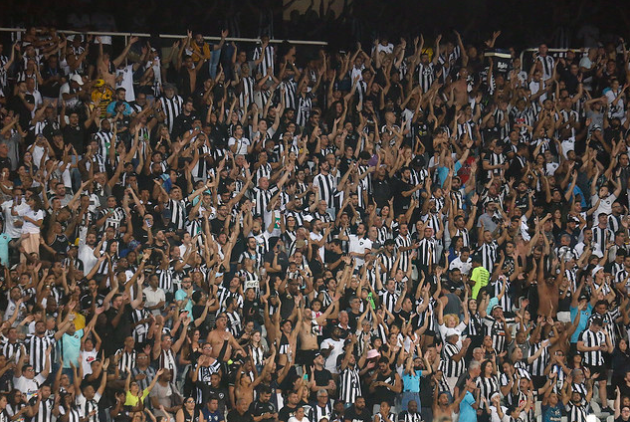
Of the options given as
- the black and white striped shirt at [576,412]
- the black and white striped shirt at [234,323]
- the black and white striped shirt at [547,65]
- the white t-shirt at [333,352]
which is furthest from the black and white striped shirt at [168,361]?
the black and white striped shirt at [547,65]

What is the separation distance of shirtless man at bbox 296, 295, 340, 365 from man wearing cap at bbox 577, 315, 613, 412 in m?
2.36

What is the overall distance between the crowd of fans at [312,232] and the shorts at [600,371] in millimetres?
14

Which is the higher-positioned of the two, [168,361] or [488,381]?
Result: [168,361]

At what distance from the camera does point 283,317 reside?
9891 millimetres

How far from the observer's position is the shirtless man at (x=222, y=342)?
9.50m

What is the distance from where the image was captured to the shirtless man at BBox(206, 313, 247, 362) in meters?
9.50

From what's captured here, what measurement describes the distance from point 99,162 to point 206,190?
1060 millimetres

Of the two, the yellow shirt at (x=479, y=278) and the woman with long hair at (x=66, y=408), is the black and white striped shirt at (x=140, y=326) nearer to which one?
the woman with long hair at (x=66, y=408)

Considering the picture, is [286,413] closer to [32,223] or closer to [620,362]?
[32,223]

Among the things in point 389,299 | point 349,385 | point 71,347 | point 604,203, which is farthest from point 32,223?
point 604,203

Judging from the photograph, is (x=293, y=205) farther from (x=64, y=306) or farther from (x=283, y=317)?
(x=64, y=306)

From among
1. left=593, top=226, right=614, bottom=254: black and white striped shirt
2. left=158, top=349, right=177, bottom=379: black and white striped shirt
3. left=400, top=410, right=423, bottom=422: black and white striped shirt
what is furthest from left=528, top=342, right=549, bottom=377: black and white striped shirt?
left=158, top=349, right=177, bottom=379: black and white striped shirt

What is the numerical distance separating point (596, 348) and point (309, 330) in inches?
106

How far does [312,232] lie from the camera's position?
10453mm
